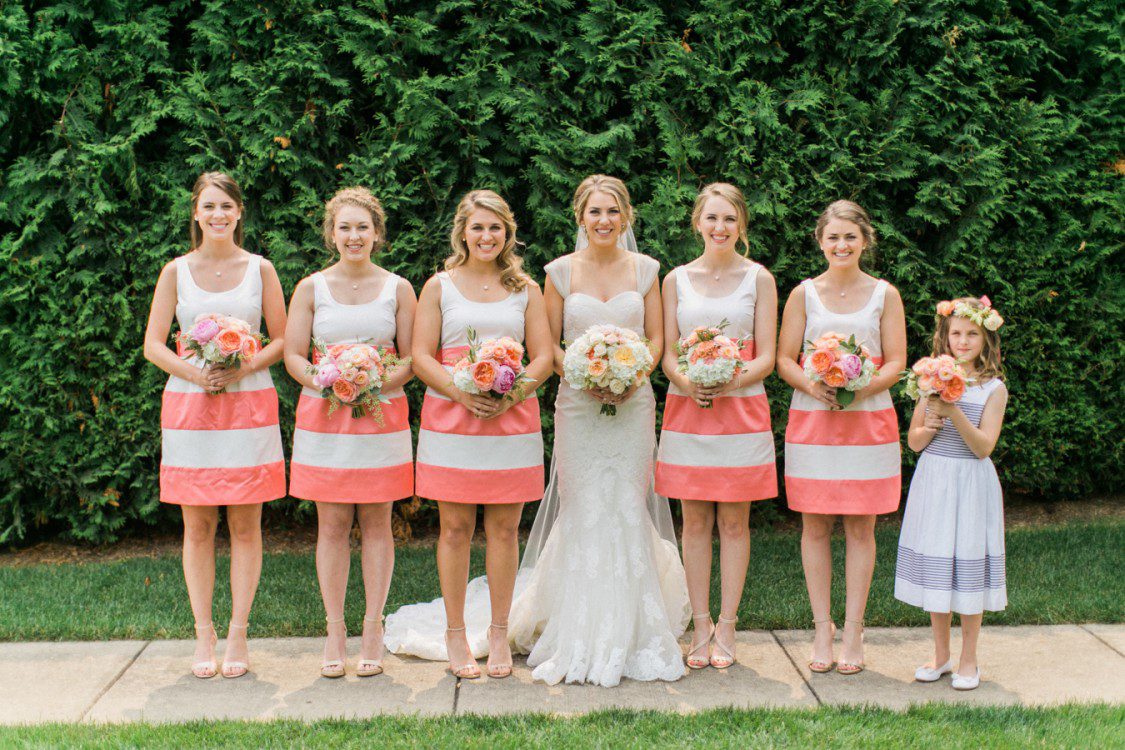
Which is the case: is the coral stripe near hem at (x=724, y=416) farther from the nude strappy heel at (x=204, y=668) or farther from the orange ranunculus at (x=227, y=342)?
the nude strappy heel at (x=204, y=668)

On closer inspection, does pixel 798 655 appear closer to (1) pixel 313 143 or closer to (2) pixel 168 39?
(1) pixel 313 143

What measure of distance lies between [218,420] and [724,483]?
248 cm

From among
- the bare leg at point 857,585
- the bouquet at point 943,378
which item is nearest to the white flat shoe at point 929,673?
the bare leg at point 857,585

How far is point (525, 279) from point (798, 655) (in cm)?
236

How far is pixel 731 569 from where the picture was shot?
498 centimetres

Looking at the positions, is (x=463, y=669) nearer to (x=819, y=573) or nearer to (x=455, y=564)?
(x=455, y=564)

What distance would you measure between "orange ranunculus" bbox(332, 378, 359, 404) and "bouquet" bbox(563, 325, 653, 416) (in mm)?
976

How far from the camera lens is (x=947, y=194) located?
274 inches

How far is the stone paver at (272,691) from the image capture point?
440cm

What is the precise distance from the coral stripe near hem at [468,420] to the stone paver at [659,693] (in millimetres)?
1215

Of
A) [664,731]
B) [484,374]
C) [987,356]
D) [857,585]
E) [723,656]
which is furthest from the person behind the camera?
[723,656]

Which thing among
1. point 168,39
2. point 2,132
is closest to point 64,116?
point 2,132

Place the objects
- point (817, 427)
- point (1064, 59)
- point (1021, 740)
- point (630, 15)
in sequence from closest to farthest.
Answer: point (1021, 740) → point (817, 427) → point (630, 15) → point (1064, 59)

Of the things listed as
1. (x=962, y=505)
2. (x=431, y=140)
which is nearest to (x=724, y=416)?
(x=962, y=505)
